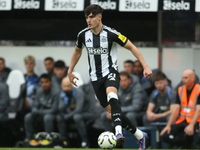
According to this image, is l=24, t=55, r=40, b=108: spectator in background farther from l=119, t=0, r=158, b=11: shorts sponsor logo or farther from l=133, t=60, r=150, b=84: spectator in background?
l=119, t=0, r=158, b=11: shorts sponsor logo

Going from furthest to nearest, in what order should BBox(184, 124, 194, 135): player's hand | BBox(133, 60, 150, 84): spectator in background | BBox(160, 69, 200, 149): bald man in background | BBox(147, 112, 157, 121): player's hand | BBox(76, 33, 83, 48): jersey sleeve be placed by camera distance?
BBox(133, 60, 150, 84): spectator in background
BBox(147, 112, 157, 121): player's hand
BBox(160, 69, 200, 149): bald man in background
BBox(184, 124, 194, 135): player's hand
BBox(76, 33, 83, 48): jersey sleeve

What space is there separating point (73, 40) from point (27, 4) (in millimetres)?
1549

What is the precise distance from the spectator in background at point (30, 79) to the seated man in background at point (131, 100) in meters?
1.58

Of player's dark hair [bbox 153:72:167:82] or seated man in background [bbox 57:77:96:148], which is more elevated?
player's dark hair [bbox 153:72:167:82]

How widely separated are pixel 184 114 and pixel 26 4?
3355 millimetres

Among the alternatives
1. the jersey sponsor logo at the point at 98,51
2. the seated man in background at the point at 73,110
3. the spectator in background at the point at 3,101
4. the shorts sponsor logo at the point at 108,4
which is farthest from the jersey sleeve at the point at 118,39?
the spectator in background at the point at 3,101

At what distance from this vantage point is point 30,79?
30.1ft

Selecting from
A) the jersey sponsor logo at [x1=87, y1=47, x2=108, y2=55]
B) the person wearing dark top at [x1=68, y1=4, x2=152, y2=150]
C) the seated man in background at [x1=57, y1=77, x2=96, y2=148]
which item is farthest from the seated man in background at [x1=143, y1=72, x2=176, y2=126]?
the jersey sponsor logo at [x1=87, y1=47, x2=108, y2=55]

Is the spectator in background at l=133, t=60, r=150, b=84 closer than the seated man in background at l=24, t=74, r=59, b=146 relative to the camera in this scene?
No

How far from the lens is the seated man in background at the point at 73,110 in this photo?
27.9ft

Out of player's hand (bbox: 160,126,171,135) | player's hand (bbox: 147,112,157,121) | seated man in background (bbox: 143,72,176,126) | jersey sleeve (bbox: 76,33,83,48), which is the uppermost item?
jersey sleeve (bbox: 76,33,83,48)

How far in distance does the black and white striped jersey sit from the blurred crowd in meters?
2.83

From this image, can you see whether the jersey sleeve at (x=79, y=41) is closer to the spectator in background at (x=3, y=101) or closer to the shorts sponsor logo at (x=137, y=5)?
the shorts sponsor logo at (x=137, y=5)

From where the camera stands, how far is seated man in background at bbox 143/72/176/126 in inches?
320
